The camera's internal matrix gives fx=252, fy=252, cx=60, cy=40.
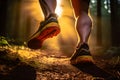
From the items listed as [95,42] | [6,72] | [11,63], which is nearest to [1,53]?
[11,63]

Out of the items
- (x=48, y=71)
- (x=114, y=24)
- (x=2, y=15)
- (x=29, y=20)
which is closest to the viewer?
(x=48, y=71)

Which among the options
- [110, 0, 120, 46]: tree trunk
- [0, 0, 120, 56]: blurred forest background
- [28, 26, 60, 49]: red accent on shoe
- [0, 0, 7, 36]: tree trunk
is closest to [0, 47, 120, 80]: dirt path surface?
[28, 26, 60, 49]: red accent on shoe

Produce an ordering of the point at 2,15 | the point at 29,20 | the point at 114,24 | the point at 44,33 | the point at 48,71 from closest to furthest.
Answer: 1. the point at 48,71
2. the point at 44,33
3. the point at 2,15
4. the point at 29,20
5. the point at 114,24

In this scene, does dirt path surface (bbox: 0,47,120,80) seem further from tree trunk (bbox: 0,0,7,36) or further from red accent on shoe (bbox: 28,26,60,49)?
tree trunk (bbox: 0,0,7,36)

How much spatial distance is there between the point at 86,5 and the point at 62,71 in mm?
1094

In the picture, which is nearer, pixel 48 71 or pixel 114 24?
pixel 48 71

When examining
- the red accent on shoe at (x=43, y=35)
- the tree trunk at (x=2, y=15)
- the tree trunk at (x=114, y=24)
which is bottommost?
the tree trunk at (x=114, y=24)

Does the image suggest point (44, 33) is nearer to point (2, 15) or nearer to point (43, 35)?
point (43, 35)

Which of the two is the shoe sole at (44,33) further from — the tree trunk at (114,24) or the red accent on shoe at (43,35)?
the tree trunk at (114,24)

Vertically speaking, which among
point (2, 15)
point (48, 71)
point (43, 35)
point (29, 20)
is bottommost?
point (29, 20)

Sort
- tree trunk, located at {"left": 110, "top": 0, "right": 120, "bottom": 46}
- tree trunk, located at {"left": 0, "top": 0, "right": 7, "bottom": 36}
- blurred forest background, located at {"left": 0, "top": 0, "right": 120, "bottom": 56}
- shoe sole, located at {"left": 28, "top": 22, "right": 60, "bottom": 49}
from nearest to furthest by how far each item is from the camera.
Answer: shoe sole, located at {"left": 28, "top": 22, "right": 60, "bottom": 49} → tree trunk, located at {"left": 0, "top": 0, "right": 7, "bottom": 36} → blurred forest background, located at {"left": 0, "top": 0, "right": 120, "bottom": 56} → tree trunk, located at {"left": 110, "top": 0, "right": 120, "bottom": 46}

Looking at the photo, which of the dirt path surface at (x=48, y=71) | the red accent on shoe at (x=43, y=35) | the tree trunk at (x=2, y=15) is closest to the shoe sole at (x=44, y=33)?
the red accent on shoe at (x=43, y=35)

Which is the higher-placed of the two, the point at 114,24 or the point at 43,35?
the point at 43,35

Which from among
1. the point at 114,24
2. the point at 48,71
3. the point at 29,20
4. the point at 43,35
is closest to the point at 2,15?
the point at 29,20
